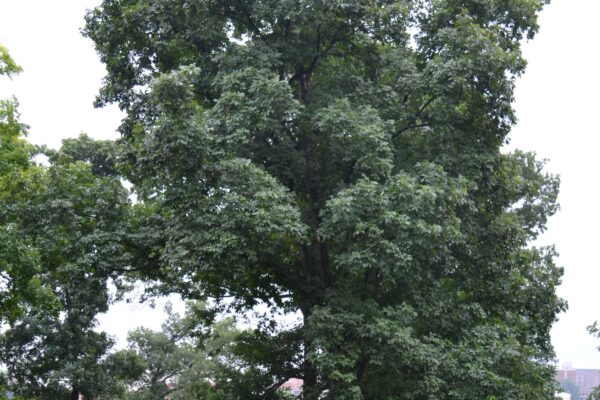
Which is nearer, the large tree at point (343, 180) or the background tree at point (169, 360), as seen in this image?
the large tree at point (343, 180)

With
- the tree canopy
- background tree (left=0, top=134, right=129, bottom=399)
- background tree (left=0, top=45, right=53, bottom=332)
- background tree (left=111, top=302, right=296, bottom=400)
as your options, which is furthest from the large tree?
background tree (left=111, top=302, right=296, bottom=400)

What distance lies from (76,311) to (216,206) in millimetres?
9654

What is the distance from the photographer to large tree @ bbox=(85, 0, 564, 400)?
1032cm

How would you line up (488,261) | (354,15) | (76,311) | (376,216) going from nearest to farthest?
1. (376,216)
2. (354,15)
3. (488,261)
4. (76,311)

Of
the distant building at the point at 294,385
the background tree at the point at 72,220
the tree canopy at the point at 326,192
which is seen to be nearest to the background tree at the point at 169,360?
the distant building at the point at 294,385

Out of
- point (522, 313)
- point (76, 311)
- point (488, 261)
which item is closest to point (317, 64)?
point (488, 261)

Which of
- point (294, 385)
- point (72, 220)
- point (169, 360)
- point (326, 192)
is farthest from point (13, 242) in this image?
point (169, 360)

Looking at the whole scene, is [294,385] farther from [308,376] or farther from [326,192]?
[326,192]

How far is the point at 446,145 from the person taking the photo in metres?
12.5

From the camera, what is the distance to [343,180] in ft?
39.1

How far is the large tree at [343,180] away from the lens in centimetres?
1032

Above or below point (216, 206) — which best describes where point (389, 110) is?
above

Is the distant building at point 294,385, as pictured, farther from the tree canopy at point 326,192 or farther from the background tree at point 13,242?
the background tree at point 13,242

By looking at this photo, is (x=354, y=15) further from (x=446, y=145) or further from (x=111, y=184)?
(x=111, y=184)
